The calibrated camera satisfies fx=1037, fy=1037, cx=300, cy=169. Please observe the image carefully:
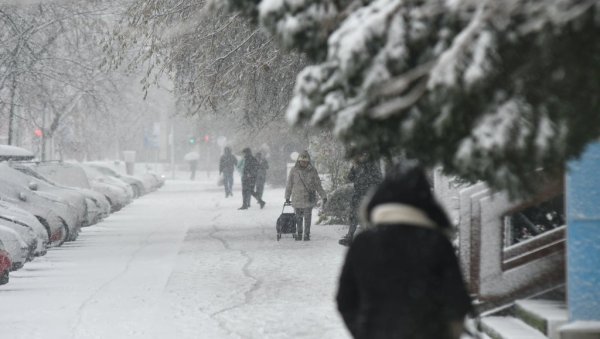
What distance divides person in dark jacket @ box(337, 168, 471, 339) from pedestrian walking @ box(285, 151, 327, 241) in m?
14.1

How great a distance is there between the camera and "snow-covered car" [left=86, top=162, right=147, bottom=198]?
35.3m

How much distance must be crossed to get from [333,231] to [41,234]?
7.62m

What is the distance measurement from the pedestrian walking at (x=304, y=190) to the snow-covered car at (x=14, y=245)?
6.56 meters

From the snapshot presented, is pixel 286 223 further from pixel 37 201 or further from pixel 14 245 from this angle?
pixel 14 245

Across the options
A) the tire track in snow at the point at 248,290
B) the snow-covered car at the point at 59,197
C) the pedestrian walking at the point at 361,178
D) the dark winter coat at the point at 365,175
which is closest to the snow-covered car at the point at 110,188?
the snow-covered car at the point at 59,197

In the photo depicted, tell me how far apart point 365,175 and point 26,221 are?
5404 millimetres

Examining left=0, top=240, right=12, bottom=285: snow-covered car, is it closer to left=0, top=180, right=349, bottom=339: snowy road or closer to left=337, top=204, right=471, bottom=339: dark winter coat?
left=0, top=180, right=349, bottom=339: snowy road

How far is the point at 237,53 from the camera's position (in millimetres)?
16797

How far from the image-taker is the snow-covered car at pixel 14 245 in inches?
501

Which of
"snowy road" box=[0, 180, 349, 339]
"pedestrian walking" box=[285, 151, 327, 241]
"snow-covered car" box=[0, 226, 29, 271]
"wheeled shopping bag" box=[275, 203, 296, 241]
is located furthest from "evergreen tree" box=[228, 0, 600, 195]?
"wheeled shopping bag" box=[275, 203, 296, 241]

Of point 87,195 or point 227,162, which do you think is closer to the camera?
point 87,195

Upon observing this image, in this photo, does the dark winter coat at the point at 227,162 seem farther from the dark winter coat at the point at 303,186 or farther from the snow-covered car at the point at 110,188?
the dark winter coat at the point at 303,186

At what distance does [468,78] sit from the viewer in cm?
411

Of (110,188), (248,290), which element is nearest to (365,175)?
(248,290)
